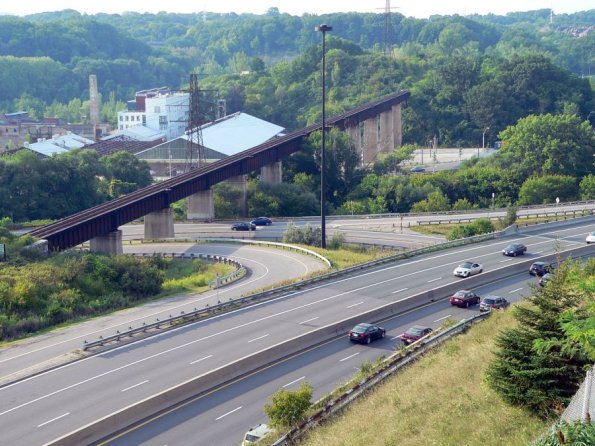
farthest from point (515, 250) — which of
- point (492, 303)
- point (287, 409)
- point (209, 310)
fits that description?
point (287, 409)

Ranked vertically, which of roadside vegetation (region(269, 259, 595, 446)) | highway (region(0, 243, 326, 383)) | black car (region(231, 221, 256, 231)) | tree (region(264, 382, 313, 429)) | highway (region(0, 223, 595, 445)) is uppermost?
roadside vegetation (region(269, 259, 595, 446))

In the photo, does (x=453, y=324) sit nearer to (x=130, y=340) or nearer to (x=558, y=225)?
(x=130, y=340)

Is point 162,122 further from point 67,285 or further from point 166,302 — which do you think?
point 166,302

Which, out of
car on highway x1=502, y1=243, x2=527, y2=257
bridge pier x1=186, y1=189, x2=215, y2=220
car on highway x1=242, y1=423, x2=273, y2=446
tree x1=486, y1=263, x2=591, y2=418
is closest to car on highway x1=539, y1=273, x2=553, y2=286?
tree x1=486, y1=263, x2=591, y2=418

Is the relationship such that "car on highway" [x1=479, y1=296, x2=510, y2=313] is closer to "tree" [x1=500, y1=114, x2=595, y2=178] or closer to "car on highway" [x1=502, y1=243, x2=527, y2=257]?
"car on highway" [x1=502, y1=243, x2=527, y2=257]

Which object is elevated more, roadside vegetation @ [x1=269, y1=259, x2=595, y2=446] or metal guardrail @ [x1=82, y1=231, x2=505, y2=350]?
roadside vegetation @ [x1=269, y1=259, x2=595, y2=446]
